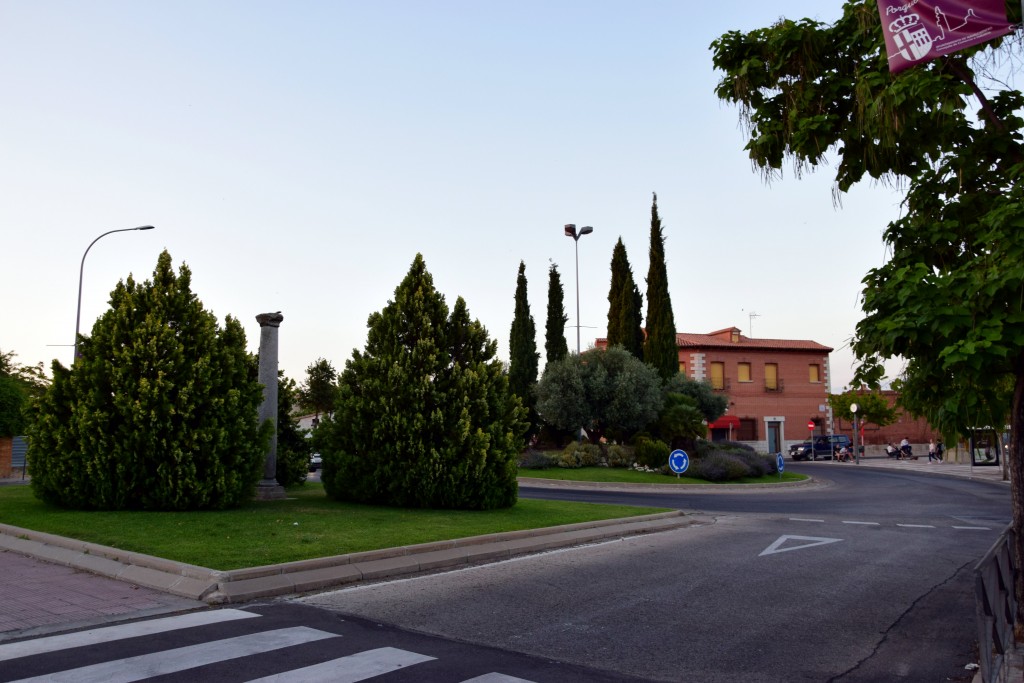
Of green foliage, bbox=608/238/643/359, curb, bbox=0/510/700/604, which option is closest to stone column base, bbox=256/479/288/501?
curb, bbox=0/510/700/604

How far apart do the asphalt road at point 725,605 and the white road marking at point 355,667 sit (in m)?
0.78

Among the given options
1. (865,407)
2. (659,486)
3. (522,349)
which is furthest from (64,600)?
(865,407)

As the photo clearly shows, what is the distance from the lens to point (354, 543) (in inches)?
400

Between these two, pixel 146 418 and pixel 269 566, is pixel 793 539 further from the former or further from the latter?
pixel 146 418

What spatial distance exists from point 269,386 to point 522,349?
75.5ft

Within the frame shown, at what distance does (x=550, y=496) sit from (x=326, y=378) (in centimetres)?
4431

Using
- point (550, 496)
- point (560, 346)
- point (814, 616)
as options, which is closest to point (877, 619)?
point (814, 616)

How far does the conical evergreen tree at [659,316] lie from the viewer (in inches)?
1590

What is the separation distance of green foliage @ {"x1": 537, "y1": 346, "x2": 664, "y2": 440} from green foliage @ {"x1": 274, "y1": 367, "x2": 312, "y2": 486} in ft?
54.6

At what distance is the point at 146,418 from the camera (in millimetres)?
12781

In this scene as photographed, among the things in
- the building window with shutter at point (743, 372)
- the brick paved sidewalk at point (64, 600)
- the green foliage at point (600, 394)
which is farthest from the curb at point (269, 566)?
the building window with shutter at point (743, 372)

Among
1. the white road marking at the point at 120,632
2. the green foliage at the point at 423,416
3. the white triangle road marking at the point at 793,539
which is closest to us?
the white road marking at the point at 120,632

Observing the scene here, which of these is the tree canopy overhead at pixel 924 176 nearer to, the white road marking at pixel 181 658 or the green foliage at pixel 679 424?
the white road marking at pixel 181 658

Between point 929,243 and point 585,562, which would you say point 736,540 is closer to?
A: point 585,562
